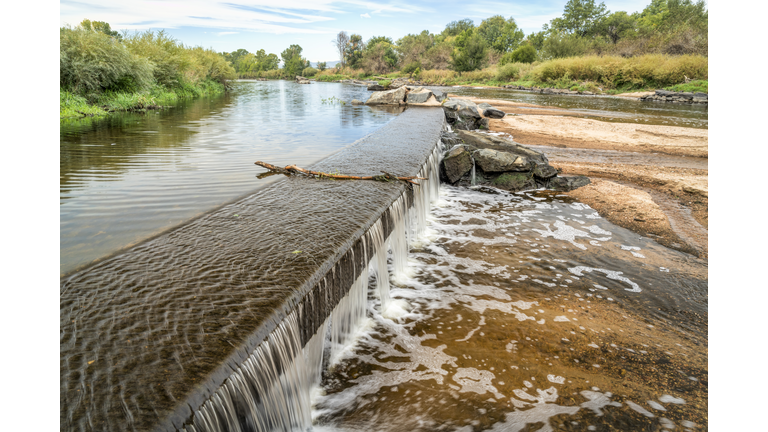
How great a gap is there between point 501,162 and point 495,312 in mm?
5277

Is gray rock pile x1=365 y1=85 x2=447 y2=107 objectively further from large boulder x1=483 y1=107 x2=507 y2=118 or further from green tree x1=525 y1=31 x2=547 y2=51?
green tree x1=525 y1=31 x2=547 y2=51

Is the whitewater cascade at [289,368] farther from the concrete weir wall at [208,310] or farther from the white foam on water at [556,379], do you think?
the white foam on water at [556,379]

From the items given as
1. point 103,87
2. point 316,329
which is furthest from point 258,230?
point 103,87

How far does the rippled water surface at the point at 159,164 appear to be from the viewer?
444 cm

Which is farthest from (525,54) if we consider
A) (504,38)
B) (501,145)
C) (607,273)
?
(607,273)

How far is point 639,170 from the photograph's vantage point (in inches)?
370

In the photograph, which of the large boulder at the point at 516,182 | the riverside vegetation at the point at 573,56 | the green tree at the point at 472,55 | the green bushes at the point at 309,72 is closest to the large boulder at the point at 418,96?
the large boulder at the point at 516,182

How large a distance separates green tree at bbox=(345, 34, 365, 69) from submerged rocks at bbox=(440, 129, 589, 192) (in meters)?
89.7

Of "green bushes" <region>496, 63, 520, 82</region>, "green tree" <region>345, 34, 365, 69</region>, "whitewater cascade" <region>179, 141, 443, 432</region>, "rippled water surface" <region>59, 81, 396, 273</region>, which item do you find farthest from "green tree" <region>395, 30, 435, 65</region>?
"whitewater cascade" <region>179, 141, 443, 432</region>

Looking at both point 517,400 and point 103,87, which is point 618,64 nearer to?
point 103,87

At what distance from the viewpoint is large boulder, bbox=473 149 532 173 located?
8438 mm

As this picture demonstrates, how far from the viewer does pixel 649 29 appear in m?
55.9

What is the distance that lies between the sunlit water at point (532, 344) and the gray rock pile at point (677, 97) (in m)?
32.8

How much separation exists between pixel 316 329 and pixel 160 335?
3.46 feet
